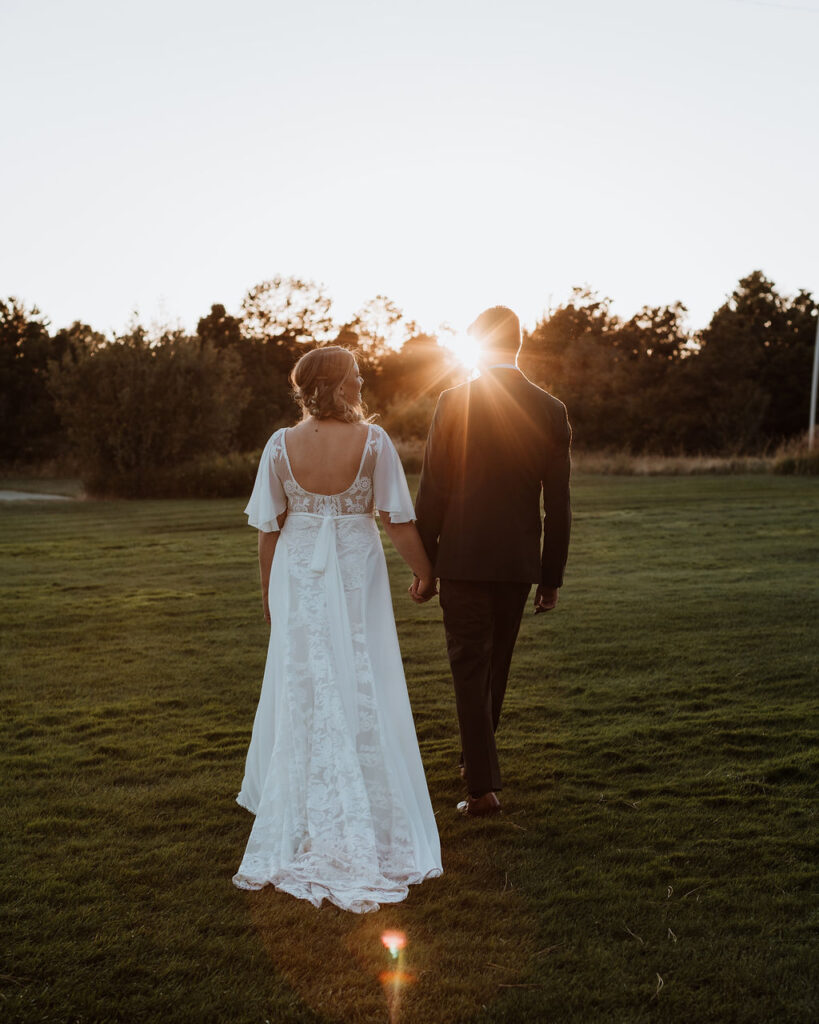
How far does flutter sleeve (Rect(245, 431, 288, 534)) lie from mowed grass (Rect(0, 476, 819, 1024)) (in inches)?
50.8

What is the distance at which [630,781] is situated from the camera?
4609mm

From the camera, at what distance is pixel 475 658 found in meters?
4.09

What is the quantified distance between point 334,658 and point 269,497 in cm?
68

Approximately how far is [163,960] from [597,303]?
171ft

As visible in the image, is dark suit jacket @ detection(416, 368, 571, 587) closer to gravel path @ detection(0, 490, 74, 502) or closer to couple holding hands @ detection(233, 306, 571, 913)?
couple holding hands @ detection(233, 306, 571, 913)

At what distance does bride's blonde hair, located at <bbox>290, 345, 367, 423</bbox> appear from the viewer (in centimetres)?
367

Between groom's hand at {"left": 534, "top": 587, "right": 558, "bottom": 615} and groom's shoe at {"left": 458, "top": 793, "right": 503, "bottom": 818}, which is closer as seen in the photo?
groom's shoe at {"left": 458, "top": 793, "right": 503, "bottom": 818}

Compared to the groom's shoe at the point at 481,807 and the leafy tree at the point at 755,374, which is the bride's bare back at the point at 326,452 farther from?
the leafy tree at the point at 755,374

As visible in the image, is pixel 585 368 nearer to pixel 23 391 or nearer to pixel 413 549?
pixel 23 391

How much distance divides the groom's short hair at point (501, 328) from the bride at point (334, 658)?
726mm

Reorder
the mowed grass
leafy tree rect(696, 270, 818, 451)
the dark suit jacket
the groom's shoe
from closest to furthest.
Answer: the mowed grass, the dark suit jacket, the groom's shoe, leafy tree rect(696, 270, 818, 451)

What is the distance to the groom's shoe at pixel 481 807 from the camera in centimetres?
420

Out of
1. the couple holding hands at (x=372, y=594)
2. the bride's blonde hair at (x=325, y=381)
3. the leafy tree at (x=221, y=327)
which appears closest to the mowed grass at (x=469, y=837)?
the couple holding hands at (x=372, y=594)

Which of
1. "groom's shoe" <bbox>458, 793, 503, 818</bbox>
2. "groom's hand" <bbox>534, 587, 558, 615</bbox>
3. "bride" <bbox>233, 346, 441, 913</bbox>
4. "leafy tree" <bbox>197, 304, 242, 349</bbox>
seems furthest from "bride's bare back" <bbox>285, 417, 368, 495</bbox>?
"leafy tree" <bbox>197, 304, 242, 349</bbox>
